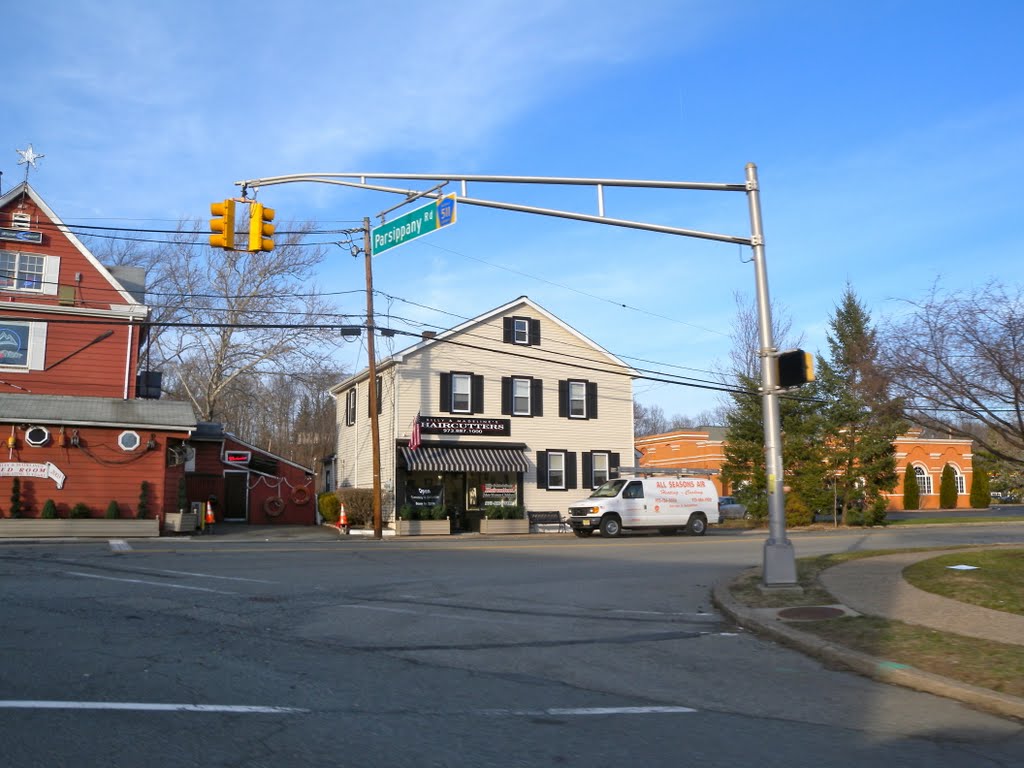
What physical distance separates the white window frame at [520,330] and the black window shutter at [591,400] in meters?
3.58

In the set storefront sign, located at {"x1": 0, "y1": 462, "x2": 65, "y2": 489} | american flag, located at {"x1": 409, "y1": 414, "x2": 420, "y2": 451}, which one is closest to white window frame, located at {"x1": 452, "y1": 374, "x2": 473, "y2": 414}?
american flag, located at {"x1": 409, "y1": 414, "x2": 420, "y2": 451}

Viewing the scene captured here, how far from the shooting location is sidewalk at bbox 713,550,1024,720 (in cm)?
668

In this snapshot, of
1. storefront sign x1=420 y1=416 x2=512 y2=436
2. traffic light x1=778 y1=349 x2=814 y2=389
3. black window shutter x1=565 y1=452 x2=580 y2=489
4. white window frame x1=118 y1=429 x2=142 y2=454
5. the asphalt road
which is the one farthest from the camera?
black window shutter x1=565 y1=452 x2=580 y2=489

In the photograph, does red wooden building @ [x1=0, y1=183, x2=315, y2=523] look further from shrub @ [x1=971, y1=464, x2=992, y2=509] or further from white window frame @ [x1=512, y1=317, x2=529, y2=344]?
shrub @ [x1=971, y1=464, x2=992, y2=509]

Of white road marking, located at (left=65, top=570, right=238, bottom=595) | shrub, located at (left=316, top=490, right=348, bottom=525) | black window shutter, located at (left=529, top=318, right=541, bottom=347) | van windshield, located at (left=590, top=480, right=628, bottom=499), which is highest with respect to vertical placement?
black window shutter, located at (left=529, top=318, right=541, bottom=347)

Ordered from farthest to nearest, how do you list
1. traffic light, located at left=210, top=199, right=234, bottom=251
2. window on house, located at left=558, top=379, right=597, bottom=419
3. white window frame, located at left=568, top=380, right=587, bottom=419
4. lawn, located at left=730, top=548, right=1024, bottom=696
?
white window frame, located at left=568, top=380, right=587, bottom=419 → window on house, located at left=558, top=379, right=597, bottom=419 → traffic light, located at left=210, top=199, right=234, bottom=251 → lawn, located at left=730, top=548, right=1024, bottom=696

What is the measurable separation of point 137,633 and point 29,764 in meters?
4.09

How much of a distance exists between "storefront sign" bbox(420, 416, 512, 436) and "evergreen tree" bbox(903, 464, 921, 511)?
35865 millimetres

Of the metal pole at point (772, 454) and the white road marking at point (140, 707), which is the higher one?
Answer: the metal pole at point (772, 454)

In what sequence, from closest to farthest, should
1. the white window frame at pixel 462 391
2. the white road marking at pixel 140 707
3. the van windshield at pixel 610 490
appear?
the white road marking at pixel 140 707, the van windshield at pixel 610 490, the white window frame at pixel 462 391

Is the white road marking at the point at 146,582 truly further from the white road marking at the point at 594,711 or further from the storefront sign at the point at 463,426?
the storefront sign at the point at 463,426

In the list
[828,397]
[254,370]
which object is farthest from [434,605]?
[828,397]

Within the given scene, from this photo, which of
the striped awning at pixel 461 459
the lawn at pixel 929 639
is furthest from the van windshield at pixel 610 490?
the lawn at pixel 929 639

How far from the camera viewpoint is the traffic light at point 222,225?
13.5m
